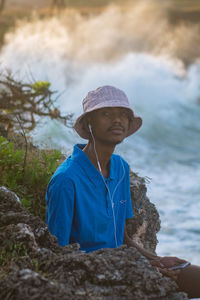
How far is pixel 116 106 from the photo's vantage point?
3045 mm

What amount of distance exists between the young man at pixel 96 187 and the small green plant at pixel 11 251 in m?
0.49

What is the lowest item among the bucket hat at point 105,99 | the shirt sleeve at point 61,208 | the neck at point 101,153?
the shirt sleeve at point 61,208

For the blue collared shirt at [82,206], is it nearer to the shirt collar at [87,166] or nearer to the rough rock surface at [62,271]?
the shirt collar at [87,166]

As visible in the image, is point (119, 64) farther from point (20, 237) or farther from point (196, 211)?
point (20, 237)

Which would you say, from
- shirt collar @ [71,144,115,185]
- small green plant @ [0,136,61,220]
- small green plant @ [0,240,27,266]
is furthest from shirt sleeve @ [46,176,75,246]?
small green plant @ [0,136,61,220]

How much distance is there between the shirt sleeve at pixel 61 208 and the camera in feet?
9.52

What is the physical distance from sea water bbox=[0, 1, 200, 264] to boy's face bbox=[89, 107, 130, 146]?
2.40 m

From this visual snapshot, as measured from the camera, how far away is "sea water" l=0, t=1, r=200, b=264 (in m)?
10.1

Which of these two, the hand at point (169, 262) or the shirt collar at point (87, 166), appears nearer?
the hand at point (169, 262)

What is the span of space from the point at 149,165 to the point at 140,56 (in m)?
16.6

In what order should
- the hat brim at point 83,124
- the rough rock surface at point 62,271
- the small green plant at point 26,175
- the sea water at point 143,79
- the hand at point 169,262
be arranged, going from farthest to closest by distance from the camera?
1. the sea water at point 143,79
2. the small green plant at point 26,175
3. the hat brim at point 83,124
4. the hand at point 169,262
5. the rough rock surface at point 62,271

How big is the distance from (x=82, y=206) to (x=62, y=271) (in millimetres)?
750

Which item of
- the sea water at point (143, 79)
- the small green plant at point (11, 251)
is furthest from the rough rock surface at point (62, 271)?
the sea water at point (143, 79)

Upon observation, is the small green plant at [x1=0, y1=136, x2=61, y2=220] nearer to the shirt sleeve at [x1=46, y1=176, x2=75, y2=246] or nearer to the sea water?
the shirt sleeve at [x1=46, y1=176, x2=75, y2=246]
